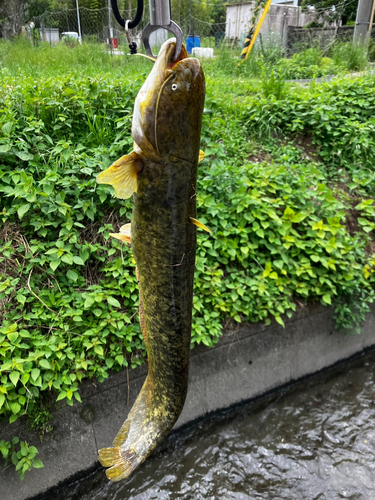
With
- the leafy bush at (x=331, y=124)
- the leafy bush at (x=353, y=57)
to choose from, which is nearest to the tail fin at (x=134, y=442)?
the leafy bush at (x=331, y=124)

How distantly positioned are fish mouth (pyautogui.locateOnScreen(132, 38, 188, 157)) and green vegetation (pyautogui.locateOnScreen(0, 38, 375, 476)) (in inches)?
73.0

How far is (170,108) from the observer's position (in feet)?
4.09

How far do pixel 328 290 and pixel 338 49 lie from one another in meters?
7.47

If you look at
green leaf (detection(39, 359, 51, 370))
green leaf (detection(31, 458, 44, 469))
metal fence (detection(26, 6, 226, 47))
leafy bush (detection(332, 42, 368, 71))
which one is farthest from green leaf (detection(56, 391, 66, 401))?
metal fence (detection(26, 6, 226, 47))

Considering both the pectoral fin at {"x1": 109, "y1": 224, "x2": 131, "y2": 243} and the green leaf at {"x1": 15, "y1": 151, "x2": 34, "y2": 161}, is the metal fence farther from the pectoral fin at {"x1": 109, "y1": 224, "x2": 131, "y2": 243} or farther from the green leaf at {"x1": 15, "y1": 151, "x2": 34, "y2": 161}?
the pectoral fin at {"x1": 109, "y1": 224, "x2": 131, "y2": 243}

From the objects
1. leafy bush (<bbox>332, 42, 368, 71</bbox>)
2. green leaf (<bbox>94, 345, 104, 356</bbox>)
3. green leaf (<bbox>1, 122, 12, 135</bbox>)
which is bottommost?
green leaf (<bbox>94, 345, 104, 356</bbox>)

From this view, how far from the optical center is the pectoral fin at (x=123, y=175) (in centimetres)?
127

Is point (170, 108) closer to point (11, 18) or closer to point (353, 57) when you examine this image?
point (353, 57)

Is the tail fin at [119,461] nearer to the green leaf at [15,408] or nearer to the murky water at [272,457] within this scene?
the green leaf at [15,408]

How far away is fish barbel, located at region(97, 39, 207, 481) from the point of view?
1251 mm

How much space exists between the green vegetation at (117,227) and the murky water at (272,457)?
79cm

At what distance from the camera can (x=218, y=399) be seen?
372 centimetres

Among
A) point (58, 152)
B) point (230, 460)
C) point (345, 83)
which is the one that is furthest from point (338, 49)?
point (230, 460)

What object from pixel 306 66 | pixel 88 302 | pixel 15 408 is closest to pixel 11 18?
pixel 306 66
